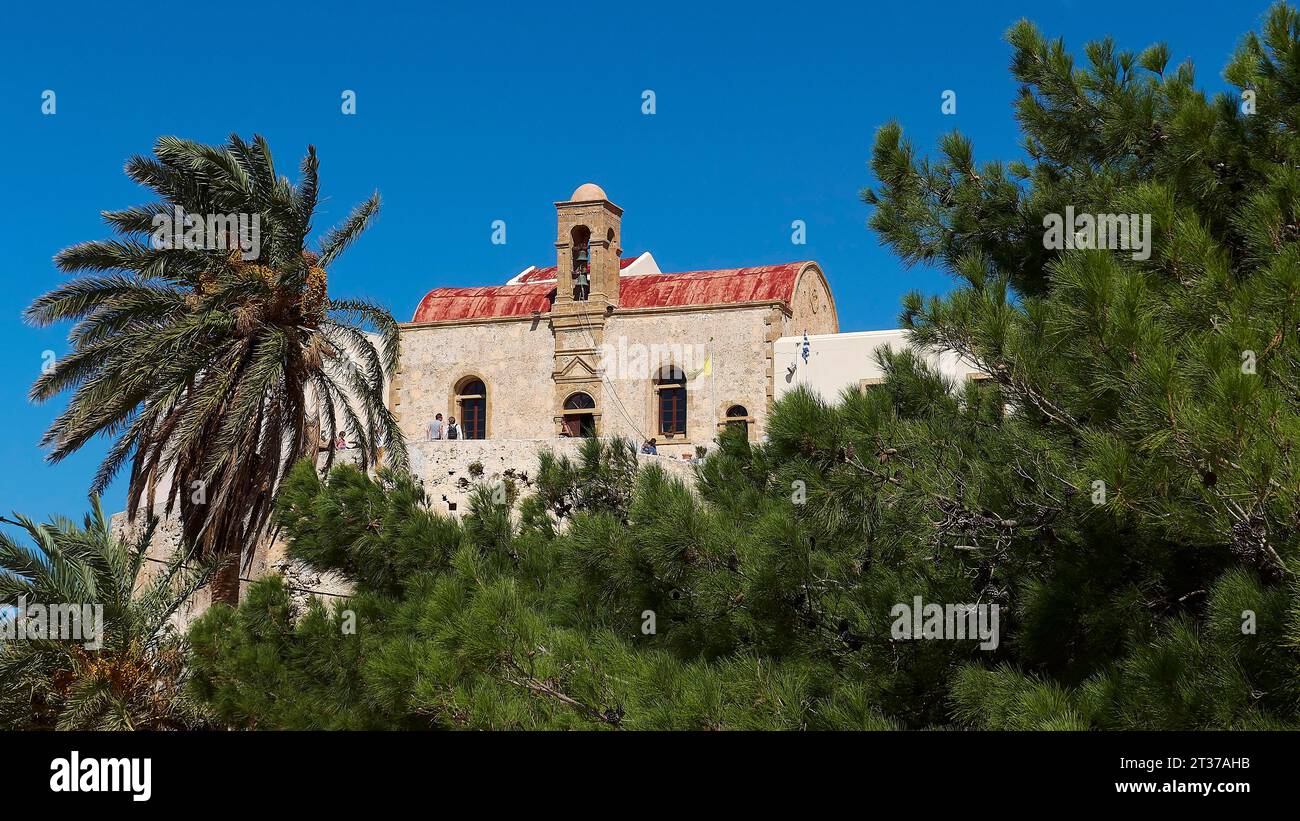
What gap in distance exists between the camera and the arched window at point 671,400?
24.5m

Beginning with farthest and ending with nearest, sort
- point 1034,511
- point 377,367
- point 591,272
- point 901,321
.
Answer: point 591,272, point 377,367, point 901,321, point 1034,511

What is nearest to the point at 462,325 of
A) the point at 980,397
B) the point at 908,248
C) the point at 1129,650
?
the point at 908,248

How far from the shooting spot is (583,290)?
2525 centimetres

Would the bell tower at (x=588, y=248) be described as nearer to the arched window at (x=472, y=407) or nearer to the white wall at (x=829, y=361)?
the arched window at (x=472, y=407)

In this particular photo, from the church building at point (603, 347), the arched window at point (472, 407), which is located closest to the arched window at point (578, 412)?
the church building at point (603, 347)

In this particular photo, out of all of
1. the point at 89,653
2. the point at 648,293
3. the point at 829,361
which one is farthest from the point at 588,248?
the point at 89,653

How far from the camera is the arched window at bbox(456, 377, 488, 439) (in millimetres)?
25656

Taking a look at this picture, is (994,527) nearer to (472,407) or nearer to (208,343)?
(208,343)

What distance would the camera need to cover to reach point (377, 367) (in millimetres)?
15805

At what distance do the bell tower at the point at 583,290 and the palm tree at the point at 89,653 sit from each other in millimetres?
12407

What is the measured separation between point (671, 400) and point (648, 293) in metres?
2.11

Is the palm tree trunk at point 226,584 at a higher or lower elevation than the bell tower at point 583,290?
lower
